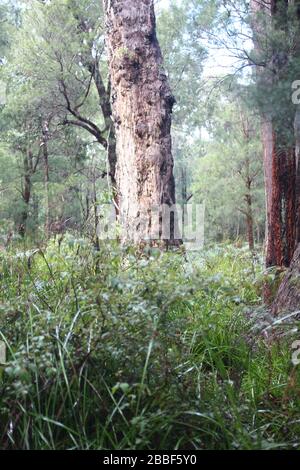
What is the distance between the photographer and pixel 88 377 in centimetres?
220

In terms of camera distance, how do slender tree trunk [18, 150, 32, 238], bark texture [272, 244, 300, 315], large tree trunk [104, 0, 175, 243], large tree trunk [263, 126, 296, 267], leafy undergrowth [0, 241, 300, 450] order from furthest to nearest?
1. slender tree trunk [18, 150, 32, 238]
2. large tree trunk [104, 0, 175, 243]
3. large tree trunk [263, 126, 296, 267]
4. bark texture [272, 244, 300, 315]
5. leafy undergrowth [0, 241, 300, 450]

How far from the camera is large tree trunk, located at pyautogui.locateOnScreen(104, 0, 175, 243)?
5629mm

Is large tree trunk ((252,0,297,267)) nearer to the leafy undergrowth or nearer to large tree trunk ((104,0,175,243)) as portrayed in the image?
large tree trunk ((104,0,175,243))

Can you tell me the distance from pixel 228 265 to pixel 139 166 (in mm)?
1523

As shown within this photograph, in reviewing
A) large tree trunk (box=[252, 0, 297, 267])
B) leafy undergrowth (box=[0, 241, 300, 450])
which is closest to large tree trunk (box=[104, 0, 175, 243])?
large tree trunk (box=[252, 0, 297, 267])

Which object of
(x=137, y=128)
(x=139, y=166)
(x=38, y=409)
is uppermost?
(x=137, y=128)

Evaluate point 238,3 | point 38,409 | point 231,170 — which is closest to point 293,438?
point 38,409

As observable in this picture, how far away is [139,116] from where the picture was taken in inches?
225

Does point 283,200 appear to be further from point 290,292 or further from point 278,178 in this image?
point 290,292

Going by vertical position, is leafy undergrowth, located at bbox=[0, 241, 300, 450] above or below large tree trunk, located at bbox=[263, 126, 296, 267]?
below

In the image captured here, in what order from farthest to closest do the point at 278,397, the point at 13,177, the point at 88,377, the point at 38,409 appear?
the point at 13,177 < the point at 278,397 < the point at 88,377 < the point at 38,409

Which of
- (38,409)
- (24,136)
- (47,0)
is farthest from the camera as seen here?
(24,136)

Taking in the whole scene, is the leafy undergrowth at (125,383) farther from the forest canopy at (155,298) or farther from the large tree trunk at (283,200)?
→ the large tree trunk at (283,200)
